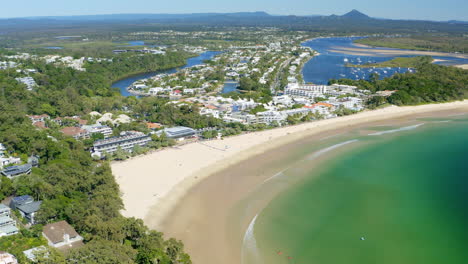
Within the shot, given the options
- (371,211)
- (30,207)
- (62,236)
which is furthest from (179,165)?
(371,211)

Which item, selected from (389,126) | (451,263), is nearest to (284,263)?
(451,263)

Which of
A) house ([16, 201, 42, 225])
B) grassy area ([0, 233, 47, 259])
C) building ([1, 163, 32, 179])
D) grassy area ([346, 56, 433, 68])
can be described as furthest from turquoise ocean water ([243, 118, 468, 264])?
grassy area ([346, 56, 433, 68])

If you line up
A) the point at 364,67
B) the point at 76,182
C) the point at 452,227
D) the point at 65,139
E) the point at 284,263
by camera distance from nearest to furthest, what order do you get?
the point at 284,263, the point at 452,227, the point at 76,182, the point at 65,139, the point at 364,67

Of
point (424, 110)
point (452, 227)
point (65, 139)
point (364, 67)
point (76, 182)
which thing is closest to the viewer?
point (452, 227)

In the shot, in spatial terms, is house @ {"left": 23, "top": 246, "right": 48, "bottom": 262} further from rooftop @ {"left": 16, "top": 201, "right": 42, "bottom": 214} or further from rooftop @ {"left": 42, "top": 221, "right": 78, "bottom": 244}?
Answer: rooftop @ {"left": 16, "top": 201, "right": 42, "bottom": 214}

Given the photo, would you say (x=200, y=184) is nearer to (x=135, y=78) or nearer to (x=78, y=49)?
(x=135, y=78)

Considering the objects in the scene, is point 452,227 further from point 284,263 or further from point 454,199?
point 284,263

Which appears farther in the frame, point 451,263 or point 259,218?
point 259,218

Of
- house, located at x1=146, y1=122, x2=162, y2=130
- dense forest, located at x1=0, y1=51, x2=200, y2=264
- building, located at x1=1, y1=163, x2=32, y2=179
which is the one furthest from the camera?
house, located at x1=146, y1=122, x2=162, y2=130
